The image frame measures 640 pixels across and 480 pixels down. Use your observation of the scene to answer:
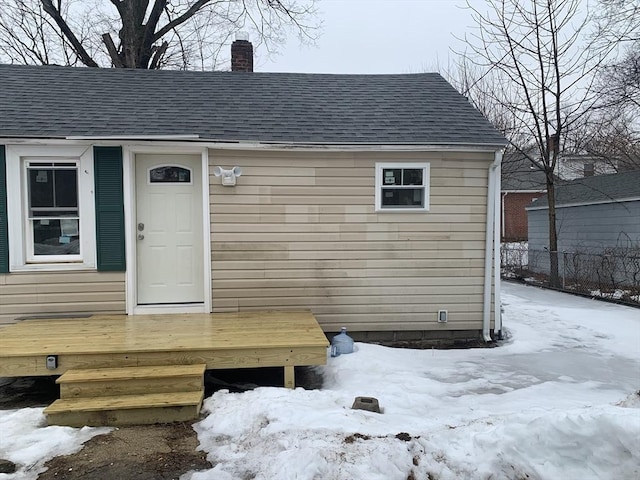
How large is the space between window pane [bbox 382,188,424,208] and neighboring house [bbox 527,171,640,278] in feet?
24.1

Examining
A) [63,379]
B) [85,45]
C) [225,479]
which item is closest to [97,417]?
[63,379]

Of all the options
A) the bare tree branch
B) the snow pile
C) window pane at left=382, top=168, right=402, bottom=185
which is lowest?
the snow pile

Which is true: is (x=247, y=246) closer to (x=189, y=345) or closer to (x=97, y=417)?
(x=189, y=345)

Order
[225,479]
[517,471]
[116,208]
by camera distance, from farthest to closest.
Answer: [116,208]
[225,479]
[517,471]

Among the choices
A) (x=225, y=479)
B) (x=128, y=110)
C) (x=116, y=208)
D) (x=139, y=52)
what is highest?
(x=139, y=52)

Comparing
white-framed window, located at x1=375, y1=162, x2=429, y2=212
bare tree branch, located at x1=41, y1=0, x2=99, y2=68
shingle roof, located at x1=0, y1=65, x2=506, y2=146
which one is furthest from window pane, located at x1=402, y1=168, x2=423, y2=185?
bare tree branch, located at x1=41, y1=0, x2=99, y2=68

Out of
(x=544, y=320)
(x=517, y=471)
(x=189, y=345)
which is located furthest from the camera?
(x=544, y=320)

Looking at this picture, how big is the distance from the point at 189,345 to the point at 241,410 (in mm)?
978

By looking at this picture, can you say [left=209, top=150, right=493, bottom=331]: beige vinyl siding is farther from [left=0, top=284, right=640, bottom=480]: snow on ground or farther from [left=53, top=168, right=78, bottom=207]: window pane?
[left=53, top=168, right=78, bottom=207]: window pane

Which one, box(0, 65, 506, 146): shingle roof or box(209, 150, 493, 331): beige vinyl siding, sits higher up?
box(0, 65, 506, 146): shingle roof

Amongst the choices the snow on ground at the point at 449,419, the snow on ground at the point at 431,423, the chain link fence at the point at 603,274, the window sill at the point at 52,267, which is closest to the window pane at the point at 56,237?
the window sill at the point at 52,267

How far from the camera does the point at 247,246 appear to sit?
6188 millimetres

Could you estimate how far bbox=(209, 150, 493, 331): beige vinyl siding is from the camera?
20.2ft

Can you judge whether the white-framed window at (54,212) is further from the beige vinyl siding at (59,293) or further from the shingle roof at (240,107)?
the shingle roof at (240,107)
